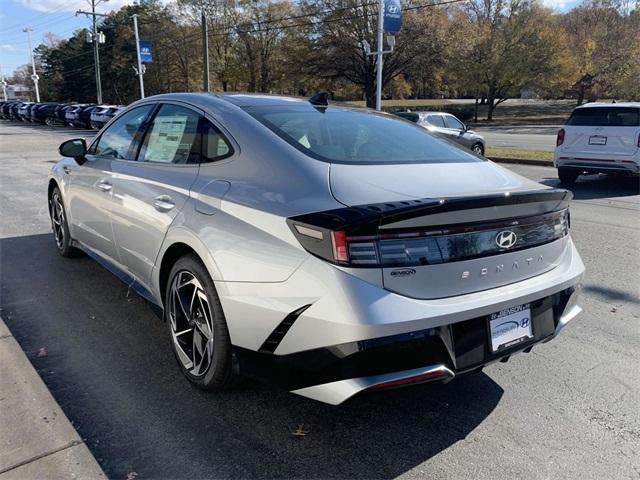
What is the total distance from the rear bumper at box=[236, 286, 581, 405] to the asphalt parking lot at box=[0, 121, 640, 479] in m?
0.41

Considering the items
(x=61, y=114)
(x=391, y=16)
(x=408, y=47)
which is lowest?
(x=61, y=114)

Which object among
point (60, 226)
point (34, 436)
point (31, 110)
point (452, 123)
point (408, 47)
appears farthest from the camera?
point (408, 47)

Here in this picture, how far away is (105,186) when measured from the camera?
4055 millimetres

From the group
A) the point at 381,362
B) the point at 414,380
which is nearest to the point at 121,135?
the point at 381,362

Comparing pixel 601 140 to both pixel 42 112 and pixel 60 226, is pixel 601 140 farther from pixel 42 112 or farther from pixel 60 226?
pixel 42 112

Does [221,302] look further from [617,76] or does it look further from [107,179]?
[617,76]

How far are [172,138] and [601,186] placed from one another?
10.3m

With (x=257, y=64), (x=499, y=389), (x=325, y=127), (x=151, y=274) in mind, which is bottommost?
(x=499, y=389)

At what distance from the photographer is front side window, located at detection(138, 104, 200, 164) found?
3.26 meters

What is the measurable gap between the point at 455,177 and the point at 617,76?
49.5 m

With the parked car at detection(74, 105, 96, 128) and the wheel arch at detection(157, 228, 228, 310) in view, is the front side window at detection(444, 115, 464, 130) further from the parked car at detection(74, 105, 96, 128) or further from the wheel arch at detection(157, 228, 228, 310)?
the parked car at detection(74, 105, 96, 128)

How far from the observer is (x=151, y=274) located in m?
3.41

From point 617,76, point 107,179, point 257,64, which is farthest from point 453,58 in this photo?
point 107,179

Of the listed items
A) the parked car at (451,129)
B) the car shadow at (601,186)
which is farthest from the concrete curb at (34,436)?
the parked car at (451,129)
